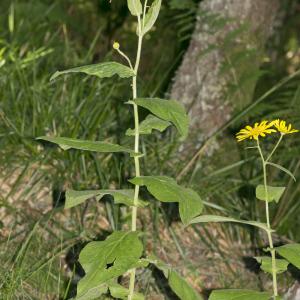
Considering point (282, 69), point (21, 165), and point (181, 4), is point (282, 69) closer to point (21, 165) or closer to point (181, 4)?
point (181, 4)

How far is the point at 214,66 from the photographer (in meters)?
3.39

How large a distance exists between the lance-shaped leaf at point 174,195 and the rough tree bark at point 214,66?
Result: 1557 millimetres

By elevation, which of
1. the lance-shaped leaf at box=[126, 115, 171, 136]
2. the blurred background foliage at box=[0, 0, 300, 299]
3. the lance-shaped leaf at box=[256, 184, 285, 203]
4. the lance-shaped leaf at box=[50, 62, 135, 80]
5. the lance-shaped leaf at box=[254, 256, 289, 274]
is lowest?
the blurred background foliage at box=[0, 0, 300, 299]

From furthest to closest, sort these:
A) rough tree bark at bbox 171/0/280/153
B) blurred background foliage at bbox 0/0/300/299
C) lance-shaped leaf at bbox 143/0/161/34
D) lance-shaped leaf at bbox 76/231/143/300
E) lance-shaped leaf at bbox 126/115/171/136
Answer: rough tree bark at bbox 171/0/280/153 → blurred background foliage at bbox 0/0/300/299 → lance-shaped leaf at bbox 126/115/171/136 → lance-shaped leaf at bbox 143/0/161/34 → lance-shaped leaf at bbox 76/231/143/300

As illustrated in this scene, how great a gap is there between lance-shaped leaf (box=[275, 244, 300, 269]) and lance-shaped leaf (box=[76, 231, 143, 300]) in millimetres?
383

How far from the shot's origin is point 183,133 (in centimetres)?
174

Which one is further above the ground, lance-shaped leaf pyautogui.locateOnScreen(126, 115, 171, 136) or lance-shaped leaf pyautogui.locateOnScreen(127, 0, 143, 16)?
lance-shaped leaf pyautogui.locateOnScreen(127, 0, 143, 16)

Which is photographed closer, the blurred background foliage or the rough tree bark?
the blurred background foliage

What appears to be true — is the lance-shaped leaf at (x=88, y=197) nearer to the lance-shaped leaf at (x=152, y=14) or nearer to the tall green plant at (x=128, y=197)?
the tall green plant at (x=128, y=197)

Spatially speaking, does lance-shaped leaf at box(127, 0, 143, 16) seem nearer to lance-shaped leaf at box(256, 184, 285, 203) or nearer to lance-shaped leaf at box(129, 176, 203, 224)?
lance-shaped leaf at box(129, 176, 203, 224)

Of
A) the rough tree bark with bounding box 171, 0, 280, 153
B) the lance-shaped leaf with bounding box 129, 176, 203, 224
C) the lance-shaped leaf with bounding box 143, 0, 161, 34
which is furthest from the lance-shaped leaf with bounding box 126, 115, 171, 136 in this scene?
the rough tree bark with bounding box 171, 0, 280, 153

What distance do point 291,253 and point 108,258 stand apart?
492 mm

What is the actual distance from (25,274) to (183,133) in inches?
35.2

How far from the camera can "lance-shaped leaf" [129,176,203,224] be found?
1706 mm
